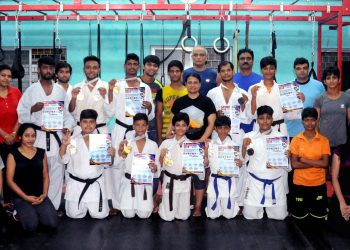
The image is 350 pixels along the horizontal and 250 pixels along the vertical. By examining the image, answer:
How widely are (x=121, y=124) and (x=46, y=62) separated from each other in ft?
3.16

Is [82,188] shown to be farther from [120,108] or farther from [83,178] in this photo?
[120,108]

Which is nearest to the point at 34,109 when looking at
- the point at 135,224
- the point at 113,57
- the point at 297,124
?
the point at 135,224

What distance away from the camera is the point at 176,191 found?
3973mm

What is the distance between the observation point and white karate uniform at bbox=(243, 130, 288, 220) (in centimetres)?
394

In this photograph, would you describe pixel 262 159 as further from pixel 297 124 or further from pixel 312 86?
pixel 312 86

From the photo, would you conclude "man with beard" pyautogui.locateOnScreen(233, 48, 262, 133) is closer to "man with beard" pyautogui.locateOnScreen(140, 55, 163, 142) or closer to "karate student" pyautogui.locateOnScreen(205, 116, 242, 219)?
"karate student" pyautogui.locateOnScreen(205, 116, 242, 219)

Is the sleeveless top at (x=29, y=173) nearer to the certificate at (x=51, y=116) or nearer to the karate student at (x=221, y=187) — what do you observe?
the certificate at (x=51, y=116)

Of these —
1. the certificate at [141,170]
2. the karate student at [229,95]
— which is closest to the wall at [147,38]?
the karate student at [229,95]

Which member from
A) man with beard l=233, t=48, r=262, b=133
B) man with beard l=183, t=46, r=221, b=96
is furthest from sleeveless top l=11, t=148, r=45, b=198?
man with beard l=233, t=48, r=262, b=133

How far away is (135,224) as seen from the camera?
3807mm

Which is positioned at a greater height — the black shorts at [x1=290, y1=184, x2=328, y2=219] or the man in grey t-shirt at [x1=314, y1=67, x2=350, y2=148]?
the man in grey t-shirt at [x1=314, y1=67, x2=350, y2=148]

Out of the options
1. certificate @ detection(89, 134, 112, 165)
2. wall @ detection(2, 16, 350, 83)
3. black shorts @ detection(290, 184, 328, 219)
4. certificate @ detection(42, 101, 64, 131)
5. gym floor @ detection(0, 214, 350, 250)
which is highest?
wall @ detection(2, 16, 350, 83)

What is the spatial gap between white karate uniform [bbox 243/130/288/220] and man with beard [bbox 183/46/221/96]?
0.79m

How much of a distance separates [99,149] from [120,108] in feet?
1.65
